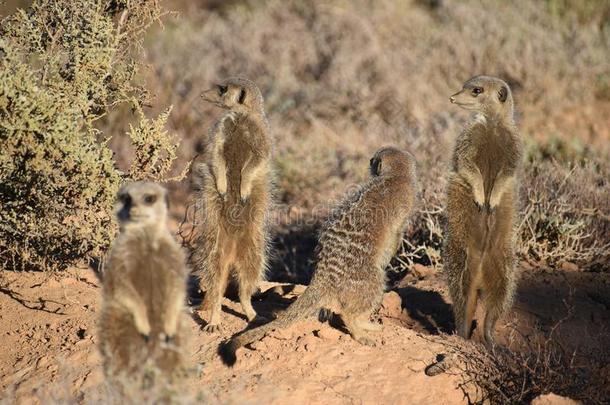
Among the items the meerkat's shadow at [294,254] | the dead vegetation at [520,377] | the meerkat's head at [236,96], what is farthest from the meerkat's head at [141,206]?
the meerkat's shadow at [294,254]

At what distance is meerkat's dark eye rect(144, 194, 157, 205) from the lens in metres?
3.80

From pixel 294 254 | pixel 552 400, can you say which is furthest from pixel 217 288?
pixel 294 254

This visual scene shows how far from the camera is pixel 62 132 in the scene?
521 cm

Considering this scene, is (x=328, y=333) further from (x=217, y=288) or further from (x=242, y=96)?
(x=242, y=96)

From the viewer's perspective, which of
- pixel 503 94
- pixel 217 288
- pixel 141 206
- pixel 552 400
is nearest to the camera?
pixel 141 206

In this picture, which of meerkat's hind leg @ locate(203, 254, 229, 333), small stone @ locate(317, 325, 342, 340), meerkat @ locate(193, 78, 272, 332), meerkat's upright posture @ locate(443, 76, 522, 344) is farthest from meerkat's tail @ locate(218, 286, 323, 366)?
meerkat's upright posture @ locate(443, 76, 522, 344)

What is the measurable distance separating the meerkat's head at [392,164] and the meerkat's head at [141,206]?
6.52 ft

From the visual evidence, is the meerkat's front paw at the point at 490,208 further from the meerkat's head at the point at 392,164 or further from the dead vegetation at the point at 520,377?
the dead vegetation at the point at 520,377

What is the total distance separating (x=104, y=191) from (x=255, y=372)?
179cm

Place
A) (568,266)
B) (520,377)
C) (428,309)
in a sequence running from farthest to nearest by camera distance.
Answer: (568,266)
(428,309)
(520,377)

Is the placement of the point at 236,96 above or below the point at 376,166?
above

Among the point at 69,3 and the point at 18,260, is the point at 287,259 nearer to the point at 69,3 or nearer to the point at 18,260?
the point at 18,260

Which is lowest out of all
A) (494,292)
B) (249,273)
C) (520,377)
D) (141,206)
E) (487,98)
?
(520,377)

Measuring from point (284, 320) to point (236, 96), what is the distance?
70.3 inches
